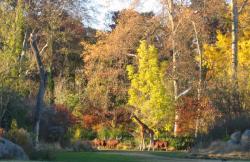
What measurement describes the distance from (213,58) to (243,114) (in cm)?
1921

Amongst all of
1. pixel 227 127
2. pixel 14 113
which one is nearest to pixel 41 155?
pixel 14 113

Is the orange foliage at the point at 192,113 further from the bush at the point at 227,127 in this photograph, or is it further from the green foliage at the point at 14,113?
the green foliage at the point at 14,113

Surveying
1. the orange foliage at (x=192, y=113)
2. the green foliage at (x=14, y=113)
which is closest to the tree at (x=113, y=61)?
the orange foliage at (x=192, y=113)

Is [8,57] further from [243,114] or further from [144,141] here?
[144,141]

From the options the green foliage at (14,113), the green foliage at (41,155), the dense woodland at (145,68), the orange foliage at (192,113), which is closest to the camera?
the green foliage at (41,155)

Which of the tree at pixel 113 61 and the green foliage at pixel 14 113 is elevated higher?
the tree at pixel 113 61

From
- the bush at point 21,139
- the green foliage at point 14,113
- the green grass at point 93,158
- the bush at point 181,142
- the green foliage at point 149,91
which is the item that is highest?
the green foliage at point 149,91

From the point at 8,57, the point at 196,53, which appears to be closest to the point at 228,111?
the point at 8,57

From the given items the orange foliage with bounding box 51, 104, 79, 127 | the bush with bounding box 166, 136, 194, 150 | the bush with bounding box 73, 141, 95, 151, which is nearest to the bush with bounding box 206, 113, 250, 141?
the bush with bounding box 73, 141, 95, 151

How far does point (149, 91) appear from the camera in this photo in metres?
45.9

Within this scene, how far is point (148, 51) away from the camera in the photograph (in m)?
46.8

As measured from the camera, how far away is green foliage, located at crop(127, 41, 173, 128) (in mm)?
44500

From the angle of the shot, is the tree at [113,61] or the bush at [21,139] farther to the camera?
the tree at [113,61]

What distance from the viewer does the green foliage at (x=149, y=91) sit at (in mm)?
44500
